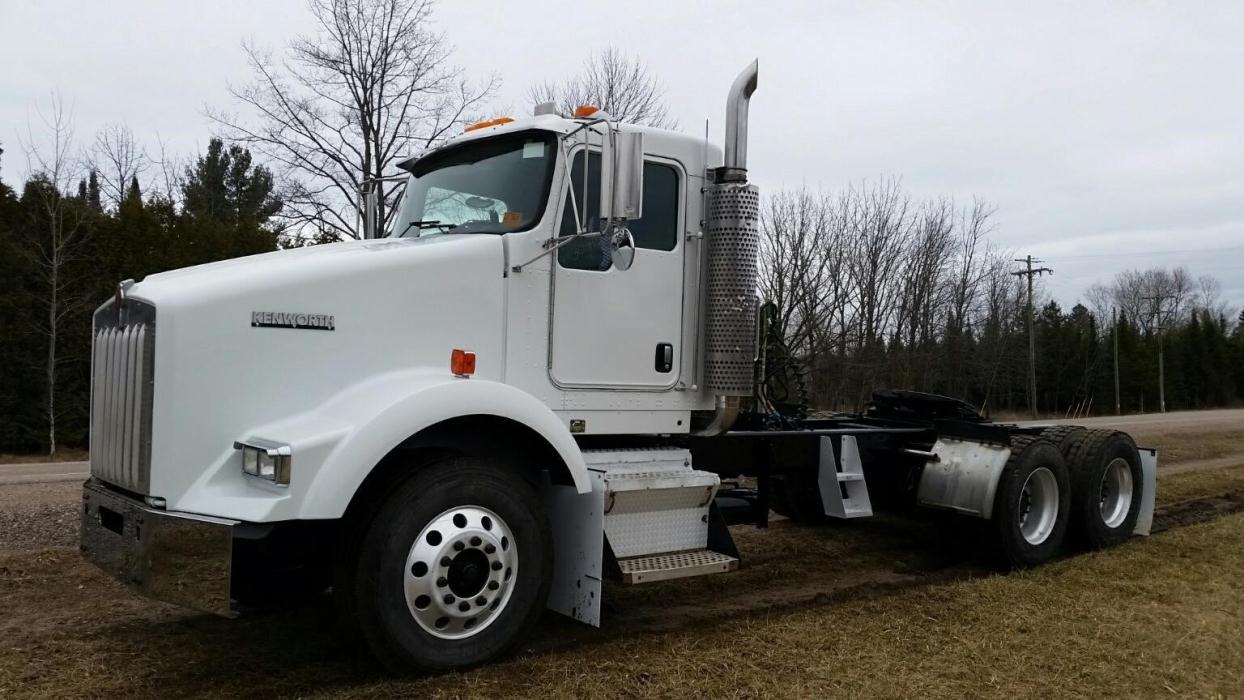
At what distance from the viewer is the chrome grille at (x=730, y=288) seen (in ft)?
18.3

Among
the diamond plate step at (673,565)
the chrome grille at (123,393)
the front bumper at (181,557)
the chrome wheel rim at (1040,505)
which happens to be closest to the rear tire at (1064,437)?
the chrome wheel rim at (1040,505)

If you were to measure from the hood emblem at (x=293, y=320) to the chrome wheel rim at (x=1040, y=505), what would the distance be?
5699 millimetres

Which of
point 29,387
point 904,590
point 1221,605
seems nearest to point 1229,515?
point 1221,605

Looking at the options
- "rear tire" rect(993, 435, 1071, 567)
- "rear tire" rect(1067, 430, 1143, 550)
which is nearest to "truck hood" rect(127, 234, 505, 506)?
"rear tire" rect(993, 435, 1071, 567)

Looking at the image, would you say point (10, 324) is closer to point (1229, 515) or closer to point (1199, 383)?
point (1229, 515)

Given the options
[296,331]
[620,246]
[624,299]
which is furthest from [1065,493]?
[296,331]

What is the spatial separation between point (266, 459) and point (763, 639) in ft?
9.35

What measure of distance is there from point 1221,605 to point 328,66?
1950 centimetres

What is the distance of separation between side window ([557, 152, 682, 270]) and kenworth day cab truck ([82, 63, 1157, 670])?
0.02 meters

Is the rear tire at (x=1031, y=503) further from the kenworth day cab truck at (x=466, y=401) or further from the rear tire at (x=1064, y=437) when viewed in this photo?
the kenworth day cab truck at (x=466, y=401)

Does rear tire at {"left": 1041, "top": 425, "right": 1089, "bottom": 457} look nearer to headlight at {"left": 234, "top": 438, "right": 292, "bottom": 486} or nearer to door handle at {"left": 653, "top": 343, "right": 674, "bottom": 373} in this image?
door handle at {"left": 653, "top": 343, "right": 674, "bottom": 373}

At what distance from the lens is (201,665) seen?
4590 mm

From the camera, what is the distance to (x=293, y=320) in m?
4.28

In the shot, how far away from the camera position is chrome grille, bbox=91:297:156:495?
4039 mm
